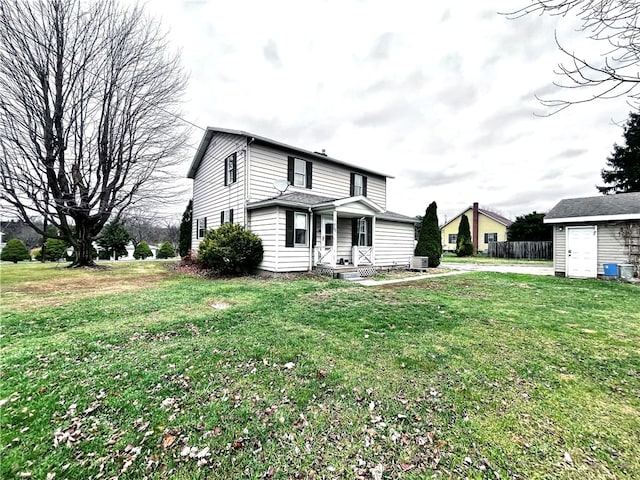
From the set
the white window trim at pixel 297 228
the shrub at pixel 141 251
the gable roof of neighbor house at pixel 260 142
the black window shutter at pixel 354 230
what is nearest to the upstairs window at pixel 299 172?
the gable roof of neighbor house at pixel 260 142

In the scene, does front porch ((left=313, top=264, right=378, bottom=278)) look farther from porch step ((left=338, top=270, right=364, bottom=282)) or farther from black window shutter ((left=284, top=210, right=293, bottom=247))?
black window shutter ((left=284, top=210, right=293, bottom=247))

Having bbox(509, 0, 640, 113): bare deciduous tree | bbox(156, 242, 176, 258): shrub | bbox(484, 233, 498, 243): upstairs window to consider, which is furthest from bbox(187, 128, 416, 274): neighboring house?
bbox(484, 233, 498, 243): upstairs window

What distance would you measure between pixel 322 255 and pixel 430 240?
823 cm

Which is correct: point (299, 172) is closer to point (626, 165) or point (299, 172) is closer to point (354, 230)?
point (354, 230)

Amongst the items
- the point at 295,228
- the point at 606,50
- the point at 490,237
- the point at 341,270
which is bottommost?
the point at 341,270

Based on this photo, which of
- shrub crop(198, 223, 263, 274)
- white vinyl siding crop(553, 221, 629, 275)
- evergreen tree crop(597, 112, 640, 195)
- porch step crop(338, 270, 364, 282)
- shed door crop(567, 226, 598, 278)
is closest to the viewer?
shrub crop(198, 223, 263, 274)

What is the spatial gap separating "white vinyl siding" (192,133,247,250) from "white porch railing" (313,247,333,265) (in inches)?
146

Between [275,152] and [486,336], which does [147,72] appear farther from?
[486,336]

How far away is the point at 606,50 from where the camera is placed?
2688mm

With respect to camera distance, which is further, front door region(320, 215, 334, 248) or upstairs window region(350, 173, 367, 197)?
upstairs window region(350, 173, 367, 197)

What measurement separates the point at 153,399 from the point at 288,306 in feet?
12.2

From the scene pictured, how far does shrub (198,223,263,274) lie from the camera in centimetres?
1087

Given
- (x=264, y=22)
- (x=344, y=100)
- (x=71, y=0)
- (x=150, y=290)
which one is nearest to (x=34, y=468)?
(x=150, y=290)

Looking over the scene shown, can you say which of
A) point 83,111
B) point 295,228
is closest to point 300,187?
point 295,228
